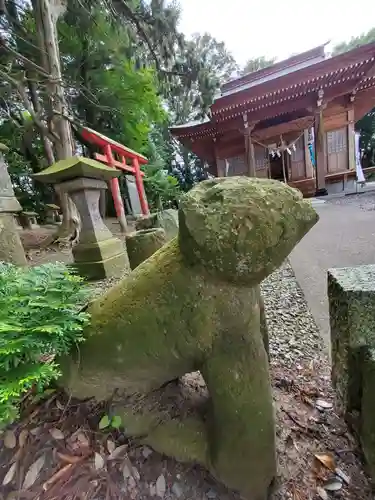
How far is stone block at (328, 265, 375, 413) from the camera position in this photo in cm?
83

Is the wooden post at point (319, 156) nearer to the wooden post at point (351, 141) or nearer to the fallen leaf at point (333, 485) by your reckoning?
the wooden post at point (351, 141)

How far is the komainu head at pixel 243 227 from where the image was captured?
25.0 inches

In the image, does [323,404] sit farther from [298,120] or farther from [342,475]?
[298,120]

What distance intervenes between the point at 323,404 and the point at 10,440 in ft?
3.80

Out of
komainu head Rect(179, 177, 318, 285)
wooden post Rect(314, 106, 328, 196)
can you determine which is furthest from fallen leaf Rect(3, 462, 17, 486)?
wooden post Rect(314, 106, 328, 196)

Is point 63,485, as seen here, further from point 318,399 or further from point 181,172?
point 181,172

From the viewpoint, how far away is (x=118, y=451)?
2.41 ft

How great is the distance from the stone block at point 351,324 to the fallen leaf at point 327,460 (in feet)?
0.56

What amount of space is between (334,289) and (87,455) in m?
0.96

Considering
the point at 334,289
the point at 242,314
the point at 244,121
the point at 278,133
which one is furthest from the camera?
the point at 278,133

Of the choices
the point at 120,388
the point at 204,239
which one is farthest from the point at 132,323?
the point at 204,239

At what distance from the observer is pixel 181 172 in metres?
17.1

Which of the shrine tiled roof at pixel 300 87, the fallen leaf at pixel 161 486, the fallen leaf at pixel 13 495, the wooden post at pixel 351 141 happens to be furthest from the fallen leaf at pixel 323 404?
the wooden post at pixel 351 141

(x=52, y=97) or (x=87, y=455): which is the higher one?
(x=52, y=97)
